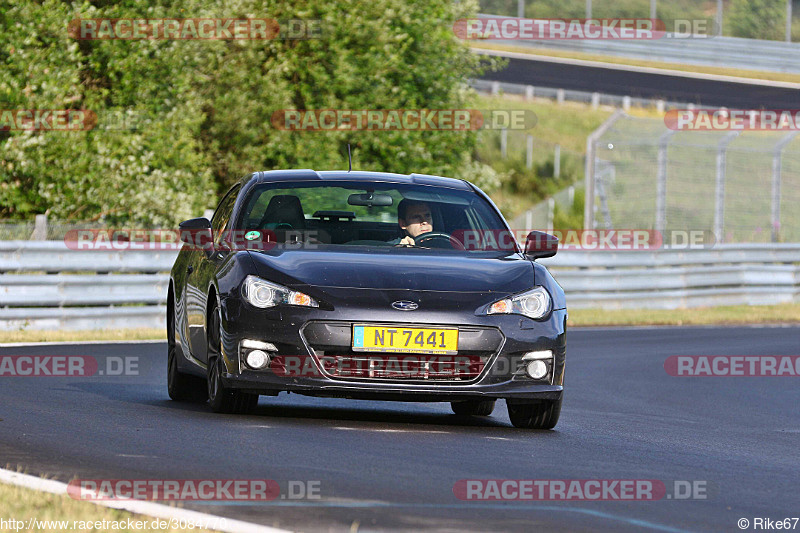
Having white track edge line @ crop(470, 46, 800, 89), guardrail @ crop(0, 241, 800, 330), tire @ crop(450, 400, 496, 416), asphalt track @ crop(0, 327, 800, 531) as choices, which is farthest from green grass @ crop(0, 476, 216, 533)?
white track edge line @ crop(470, 46, 800, 89)

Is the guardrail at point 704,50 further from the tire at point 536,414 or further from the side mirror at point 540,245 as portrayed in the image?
the tire at point 536,414

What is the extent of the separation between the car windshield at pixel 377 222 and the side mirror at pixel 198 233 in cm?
19

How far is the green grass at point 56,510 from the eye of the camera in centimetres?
524

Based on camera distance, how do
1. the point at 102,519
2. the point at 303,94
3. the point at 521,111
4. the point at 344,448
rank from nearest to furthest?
the point at 102,519, the point at 344,448, the point at 303,94, the point at 521,111

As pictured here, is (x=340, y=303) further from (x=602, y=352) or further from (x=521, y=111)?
(x=521, y=111)

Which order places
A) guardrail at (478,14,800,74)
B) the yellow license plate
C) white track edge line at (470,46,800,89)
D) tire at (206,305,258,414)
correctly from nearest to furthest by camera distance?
the yellow license plate → tire at (206,305,258,414) → guardrail at (478,14,800,74) → white track edge line at (470,46,800,89)

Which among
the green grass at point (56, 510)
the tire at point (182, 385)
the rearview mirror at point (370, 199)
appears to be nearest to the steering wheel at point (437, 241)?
the rearview mirror at point (370, 199)

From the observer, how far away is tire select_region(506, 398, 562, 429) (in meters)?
8.84

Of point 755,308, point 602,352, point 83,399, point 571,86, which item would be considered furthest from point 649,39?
point 83,399

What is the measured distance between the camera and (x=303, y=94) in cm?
3031

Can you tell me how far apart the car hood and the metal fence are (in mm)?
17560

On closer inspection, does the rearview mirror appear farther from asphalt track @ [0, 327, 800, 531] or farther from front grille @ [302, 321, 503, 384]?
front grille @ [302, 321, 503, 384]

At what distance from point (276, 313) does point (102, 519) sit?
3.04 meters

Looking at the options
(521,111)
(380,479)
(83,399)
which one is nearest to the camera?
(380,479)
